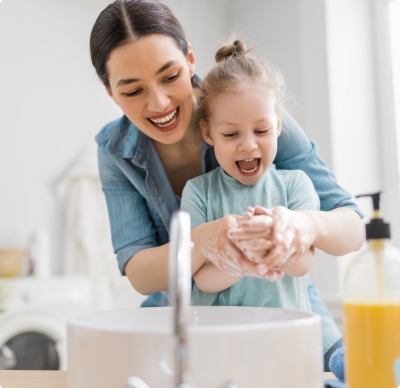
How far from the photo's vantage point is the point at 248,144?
35.5 inches

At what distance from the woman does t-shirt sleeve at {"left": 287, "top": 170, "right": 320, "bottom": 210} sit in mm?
47

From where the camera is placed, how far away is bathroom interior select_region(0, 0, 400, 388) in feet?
7.30

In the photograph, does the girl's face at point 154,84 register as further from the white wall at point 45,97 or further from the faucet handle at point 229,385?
the white wall at point 45,97

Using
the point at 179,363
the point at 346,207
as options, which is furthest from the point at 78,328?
the point at 346,207

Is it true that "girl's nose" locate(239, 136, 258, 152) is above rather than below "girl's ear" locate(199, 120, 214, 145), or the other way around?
below

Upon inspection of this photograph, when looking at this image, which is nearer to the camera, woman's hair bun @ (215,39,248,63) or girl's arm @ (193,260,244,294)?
girl's arm @ (193,260,244,294)

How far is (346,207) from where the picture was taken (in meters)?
0.95

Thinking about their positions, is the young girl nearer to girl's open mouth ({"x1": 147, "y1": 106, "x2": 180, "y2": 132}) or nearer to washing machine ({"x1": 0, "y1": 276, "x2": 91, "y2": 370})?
girl's open mouth ({"x1": 147, "y1": 106, "x2": 180, "y2": 132})

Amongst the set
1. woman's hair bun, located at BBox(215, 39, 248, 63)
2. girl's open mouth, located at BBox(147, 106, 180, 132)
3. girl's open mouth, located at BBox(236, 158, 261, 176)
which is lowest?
girl's open mouth, located at BBox(236, 158, 261, 176)

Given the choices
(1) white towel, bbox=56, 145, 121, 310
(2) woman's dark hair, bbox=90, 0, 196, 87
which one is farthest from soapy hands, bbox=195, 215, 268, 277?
(1) white towel, bbox=56, 145, 121, 310

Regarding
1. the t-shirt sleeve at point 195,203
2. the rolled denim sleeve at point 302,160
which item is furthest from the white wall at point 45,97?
the t-shirt sleeve at point 195,203

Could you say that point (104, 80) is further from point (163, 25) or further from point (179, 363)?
point (179, 363)

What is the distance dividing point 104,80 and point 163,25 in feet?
0.60

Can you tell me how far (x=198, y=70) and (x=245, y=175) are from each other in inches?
74.4
